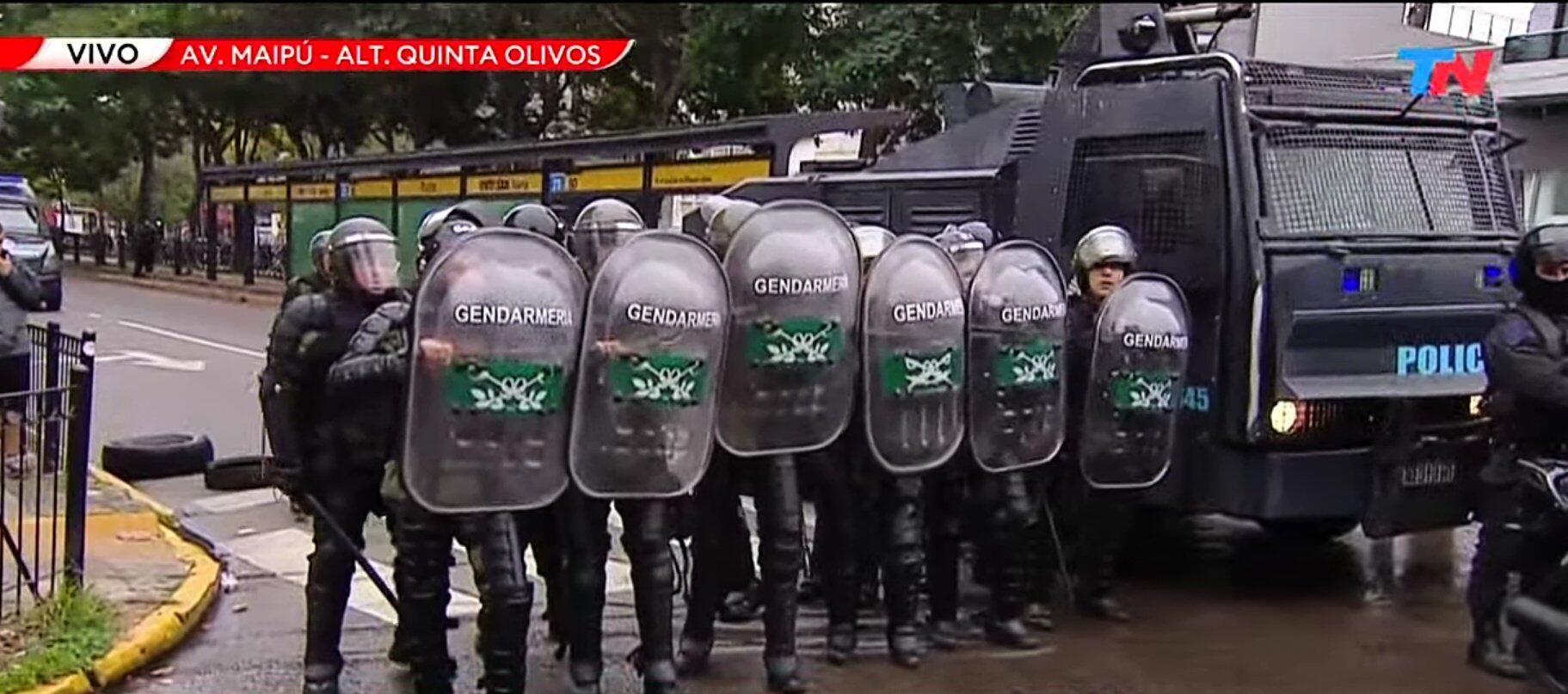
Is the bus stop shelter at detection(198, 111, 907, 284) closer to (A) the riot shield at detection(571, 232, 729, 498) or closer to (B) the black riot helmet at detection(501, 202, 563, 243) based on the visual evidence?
(B) the black riot helmet at detection(501, 202, 563, 243)

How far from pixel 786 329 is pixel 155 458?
6.12 m

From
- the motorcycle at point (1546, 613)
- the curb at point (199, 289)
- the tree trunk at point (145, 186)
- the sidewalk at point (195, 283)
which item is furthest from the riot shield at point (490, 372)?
the tree trunk at point (145, 186)

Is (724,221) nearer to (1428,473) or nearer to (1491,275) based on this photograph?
(1428,473)

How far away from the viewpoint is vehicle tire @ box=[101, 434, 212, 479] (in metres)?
10.0

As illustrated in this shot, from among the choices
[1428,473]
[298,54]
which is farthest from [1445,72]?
[298,54]

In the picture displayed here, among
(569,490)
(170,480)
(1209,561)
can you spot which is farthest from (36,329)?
(1209,561)

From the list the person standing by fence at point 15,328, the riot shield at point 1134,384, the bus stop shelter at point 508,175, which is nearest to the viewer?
the riot shield at point 1134,384

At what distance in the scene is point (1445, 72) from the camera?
6980 millimetres

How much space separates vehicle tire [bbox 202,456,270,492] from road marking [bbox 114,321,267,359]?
869cm

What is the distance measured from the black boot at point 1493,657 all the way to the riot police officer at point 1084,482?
1.38 meters

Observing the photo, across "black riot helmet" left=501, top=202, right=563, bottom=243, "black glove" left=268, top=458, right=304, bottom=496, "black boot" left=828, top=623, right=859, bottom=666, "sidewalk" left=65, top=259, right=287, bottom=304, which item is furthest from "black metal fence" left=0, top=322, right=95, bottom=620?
"sidewalk" left=65, top=259, right=287, bottom=304

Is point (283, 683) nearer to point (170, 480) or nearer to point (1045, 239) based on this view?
point (1045, 239)

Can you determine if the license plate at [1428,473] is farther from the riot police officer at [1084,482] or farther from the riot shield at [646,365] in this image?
the riot shield at [646,365]

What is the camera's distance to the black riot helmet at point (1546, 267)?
570 centimetres
